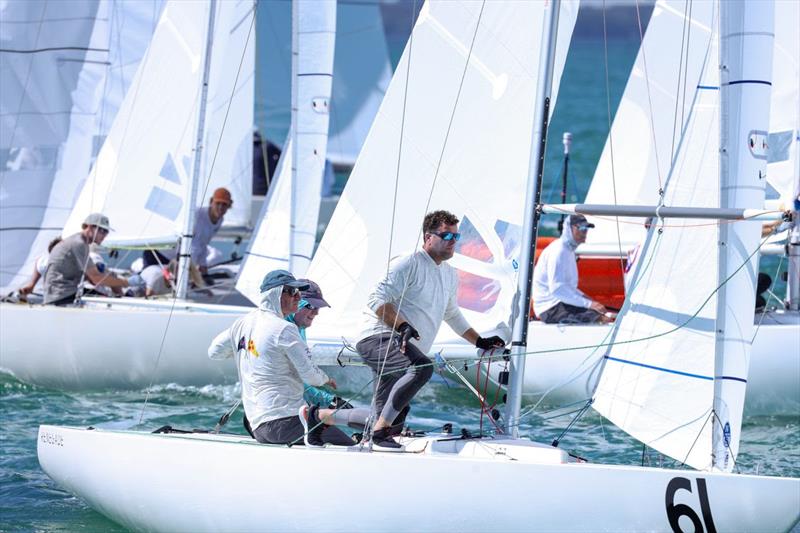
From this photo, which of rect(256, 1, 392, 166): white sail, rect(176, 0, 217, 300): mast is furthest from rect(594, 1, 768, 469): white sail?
rect(256, 1, 392, 166): white sail

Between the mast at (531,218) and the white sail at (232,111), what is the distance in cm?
514

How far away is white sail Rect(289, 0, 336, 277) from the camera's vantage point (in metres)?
9.99

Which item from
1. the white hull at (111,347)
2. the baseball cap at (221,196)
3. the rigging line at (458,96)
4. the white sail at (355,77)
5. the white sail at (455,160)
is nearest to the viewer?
the white sail at (455,160)

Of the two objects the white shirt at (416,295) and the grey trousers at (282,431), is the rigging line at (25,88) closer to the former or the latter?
the white shirt at (416,295)

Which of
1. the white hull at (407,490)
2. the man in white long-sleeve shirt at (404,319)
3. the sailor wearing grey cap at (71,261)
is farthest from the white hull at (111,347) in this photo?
the man in white long-sleeve shirt at (404,319)

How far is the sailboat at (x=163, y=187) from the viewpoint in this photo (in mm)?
9797

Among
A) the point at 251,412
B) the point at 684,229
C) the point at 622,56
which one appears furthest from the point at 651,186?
the point at 622,56

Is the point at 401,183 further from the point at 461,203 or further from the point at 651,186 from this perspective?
the point at 651,186

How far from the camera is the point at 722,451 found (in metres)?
5.45

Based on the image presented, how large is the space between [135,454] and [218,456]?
1.64 feet

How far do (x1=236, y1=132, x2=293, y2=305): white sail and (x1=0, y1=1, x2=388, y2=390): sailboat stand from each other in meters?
0.07

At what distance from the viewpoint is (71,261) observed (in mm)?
10070

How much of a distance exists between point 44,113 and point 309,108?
3.18m

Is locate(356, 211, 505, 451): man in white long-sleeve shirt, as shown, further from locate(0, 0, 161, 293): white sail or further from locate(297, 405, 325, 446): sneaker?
locate(0, 0, 161, 293): white sail
